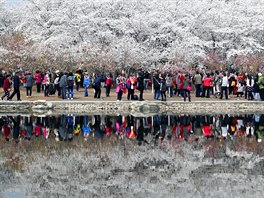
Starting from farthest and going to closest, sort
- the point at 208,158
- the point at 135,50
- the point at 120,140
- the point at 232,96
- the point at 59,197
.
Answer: the point at 135,50 → the point at 232,96 → the point at 120,140 → the point at 208,158 → the point at 59,197

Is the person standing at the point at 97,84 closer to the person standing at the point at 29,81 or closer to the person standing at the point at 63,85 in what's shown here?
the person standing at the point at 63,85

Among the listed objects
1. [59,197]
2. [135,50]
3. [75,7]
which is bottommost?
[59,197]

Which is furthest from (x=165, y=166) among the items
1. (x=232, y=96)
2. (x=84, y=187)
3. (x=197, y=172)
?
(x=232, y=96)

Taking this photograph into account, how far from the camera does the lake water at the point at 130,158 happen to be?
12141 mm

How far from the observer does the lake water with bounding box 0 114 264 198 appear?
39.8ft

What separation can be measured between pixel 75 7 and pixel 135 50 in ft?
21.5

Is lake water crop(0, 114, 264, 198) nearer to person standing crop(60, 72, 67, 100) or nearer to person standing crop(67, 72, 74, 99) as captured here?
person standing crop(60, 72, 67, 100)

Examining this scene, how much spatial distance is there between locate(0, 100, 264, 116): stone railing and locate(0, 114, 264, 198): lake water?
3521 millimetres

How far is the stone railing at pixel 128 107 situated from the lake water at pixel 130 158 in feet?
11.6

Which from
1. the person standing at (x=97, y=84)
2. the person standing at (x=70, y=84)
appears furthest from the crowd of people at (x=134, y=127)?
the person standing at (x=97, y=84)

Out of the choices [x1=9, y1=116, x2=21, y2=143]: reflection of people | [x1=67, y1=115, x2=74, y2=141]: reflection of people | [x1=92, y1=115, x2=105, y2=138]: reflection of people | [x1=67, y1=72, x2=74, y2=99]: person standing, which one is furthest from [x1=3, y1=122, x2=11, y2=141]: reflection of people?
[x1=67, y1=72, x2=74, y2=99]: person standing

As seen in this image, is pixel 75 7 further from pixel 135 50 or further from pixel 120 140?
pixel 120 140

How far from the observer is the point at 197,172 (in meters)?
13.8

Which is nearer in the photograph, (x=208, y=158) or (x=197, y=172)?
(x=197, y=172)
